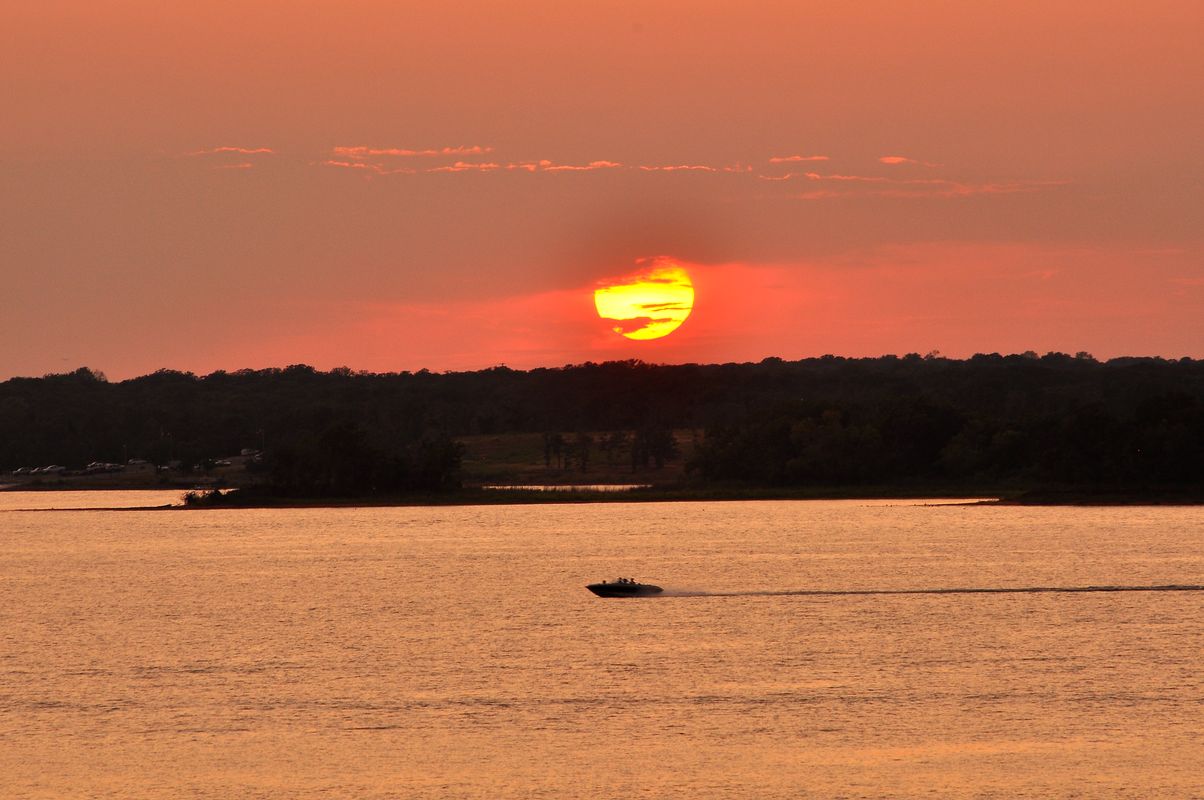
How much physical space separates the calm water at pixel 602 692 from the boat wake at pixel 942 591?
1880 mm

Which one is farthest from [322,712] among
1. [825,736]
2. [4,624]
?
[4,624]

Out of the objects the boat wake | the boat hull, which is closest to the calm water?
the boat hull

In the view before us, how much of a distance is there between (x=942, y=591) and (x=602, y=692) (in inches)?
2419

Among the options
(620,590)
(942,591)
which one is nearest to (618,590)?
(620,590)

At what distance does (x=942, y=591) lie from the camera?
13000cm

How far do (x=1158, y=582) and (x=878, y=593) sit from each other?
24816 millimetres

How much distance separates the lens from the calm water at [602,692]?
5572 centimetres

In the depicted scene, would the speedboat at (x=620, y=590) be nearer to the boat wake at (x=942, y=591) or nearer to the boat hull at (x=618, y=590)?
the boat hull at (x=618, y=590)

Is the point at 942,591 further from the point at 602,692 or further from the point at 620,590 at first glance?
the point at 602,692

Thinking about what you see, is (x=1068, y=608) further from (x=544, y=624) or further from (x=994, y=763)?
(x=994, y=763)

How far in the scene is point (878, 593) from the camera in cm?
12888

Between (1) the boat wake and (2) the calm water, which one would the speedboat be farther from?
(1) the boat wake

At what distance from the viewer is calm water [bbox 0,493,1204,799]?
55719mm

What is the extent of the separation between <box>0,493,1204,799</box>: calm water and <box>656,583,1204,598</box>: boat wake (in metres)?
1.88
